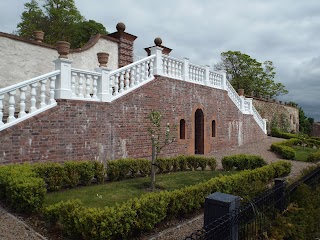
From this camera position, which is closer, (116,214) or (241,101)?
(116,214)

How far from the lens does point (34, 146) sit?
7.54 meters

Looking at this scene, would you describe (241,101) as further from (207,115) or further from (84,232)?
(84,232)

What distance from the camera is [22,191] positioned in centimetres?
512

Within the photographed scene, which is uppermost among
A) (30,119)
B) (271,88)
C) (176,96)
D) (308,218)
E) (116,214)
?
(271,88)

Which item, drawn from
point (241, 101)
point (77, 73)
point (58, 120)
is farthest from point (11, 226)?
point (241, 101)

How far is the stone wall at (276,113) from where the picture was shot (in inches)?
1177

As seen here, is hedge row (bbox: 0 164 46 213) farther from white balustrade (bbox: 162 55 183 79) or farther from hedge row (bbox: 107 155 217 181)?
white balustrade (bbox: 162 55 183 79)

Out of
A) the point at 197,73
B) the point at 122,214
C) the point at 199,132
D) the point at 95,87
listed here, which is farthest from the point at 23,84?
the point at 199,132

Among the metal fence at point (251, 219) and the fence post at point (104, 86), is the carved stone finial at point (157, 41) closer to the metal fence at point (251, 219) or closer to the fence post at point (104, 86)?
the fence post at point (104, 86)

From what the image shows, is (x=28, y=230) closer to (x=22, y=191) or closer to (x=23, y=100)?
(x=22, y=191)

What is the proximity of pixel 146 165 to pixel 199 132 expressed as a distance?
6.86 m

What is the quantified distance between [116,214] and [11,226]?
184cm

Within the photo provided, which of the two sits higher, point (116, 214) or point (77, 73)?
point (77, 73)

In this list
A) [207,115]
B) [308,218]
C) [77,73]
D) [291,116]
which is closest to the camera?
[308,218]
